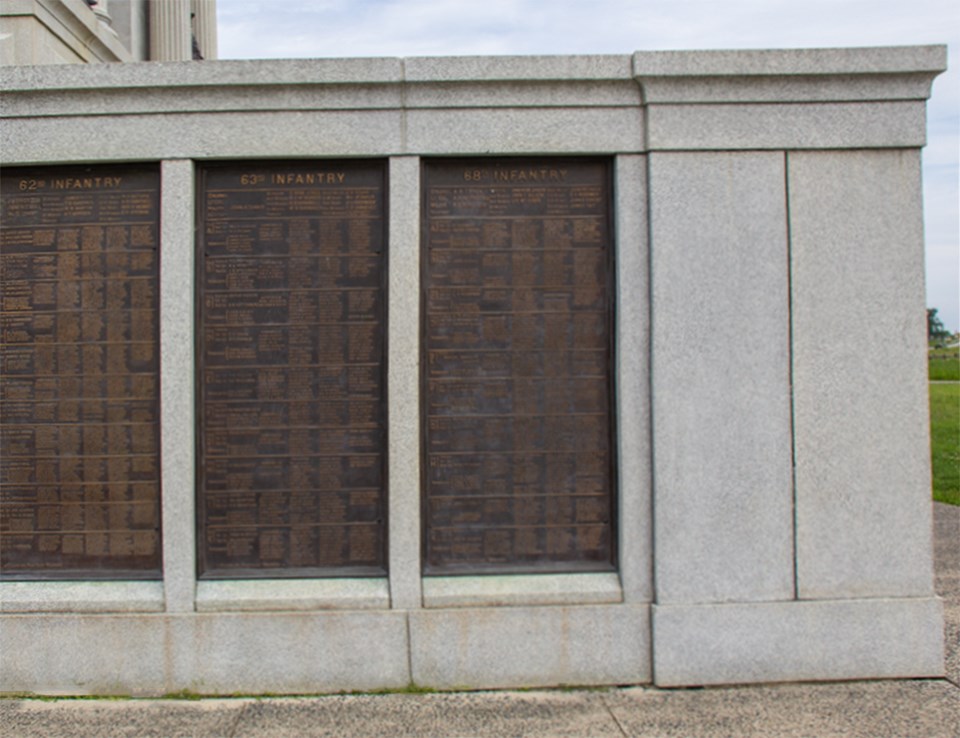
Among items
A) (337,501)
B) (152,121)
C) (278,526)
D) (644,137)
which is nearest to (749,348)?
(644,137)

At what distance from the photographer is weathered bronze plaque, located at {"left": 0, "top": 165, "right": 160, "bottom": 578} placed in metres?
5.78

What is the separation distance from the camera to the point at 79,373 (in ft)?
19.0

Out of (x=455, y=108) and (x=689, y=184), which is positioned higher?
(x=455, y=108)

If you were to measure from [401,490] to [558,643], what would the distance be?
1.48 m

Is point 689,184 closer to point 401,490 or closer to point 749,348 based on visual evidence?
point 749,348

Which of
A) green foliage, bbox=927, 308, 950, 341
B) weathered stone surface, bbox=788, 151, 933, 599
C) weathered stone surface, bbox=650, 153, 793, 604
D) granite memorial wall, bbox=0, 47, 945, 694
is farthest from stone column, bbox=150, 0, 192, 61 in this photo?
green foliage, bbox=927, 308, 950, 341

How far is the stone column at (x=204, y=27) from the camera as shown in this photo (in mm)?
16156

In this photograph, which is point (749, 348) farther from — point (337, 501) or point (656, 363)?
point (337, 501)

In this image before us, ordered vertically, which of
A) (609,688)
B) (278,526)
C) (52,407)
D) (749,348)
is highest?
(749,348)

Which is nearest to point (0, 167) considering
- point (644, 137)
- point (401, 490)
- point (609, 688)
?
point (401, 490)

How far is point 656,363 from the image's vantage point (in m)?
5.64

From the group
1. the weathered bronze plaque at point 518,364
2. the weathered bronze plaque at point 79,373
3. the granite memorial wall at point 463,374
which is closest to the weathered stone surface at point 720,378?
the granite memorial wall at point 463,374

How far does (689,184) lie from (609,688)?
3.46 metres

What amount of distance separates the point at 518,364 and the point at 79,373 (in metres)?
3.07
